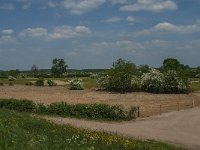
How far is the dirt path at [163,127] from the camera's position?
95.9 ft

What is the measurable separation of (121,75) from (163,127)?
3819 centimetres

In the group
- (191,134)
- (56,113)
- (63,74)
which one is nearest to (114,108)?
(56,113)

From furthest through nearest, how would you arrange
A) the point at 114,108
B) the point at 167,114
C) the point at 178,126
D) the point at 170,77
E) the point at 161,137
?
the point at 170,77, the point at 167,114, the point at 114,108, the point at 178,126, the point at 161,137

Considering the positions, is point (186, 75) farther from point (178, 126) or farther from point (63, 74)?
point (63, 74)

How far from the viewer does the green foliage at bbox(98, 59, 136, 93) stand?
72.8 m

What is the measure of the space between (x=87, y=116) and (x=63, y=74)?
12743 centimetres

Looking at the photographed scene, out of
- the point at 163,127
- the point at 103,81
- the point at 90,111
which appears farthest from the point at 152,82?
the point at 163,127

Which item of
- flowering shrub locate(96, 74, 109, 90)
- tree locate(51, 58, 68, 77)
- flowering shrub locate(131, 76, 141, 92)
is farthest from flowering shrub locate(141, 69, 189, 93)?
tree locate(51, 58, 68, 77)

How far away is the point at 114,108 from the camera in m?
38.8

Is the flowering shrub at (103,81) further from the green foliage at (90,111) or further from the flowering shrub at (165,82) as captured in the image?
the green foliage at (90,111)

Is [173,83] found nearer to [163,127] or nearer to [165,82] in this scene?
[165,82]

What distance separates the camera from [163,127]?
3472cm

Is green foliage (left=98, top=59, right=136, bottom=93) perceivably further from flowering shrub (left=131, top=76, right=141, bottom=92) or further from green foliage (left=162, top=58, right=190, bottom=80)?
green foliage (left=162, top=58, right=190, bottom=80)

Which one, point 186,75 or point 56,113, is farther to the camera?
point 186,75
